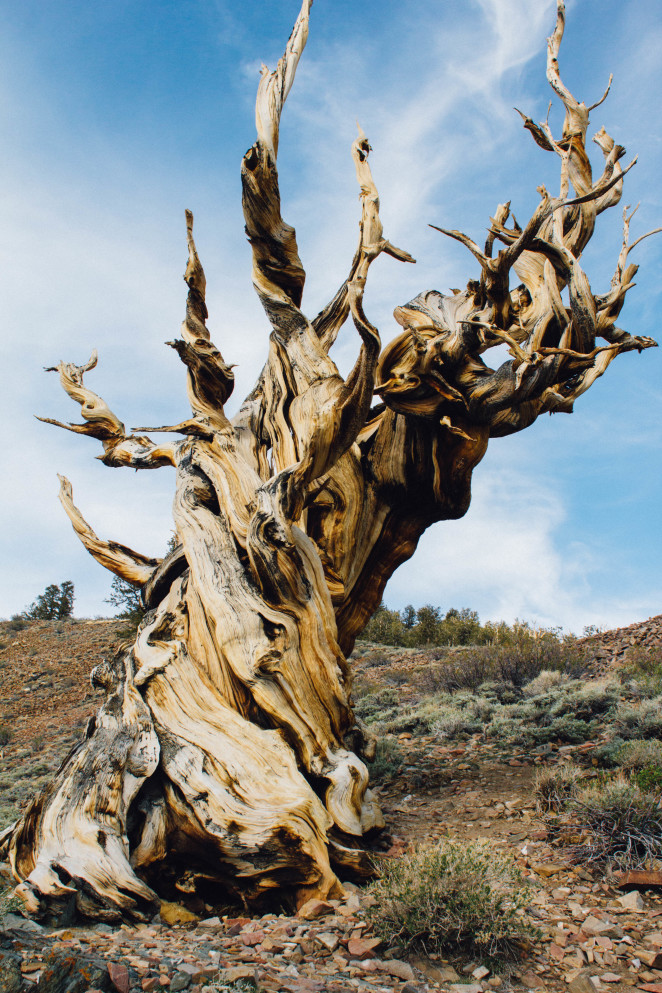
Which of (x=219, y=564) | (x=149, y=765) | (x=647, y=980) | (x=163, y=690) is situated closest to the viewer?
(x=647, y=980)

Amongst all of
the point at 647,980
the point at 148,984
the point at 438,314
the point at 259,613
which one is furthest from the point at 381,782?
the point at 438,314

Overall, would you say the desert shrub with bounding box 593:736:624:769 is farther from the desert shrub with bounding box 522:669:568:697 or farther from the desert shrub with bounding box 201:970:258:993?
the desert shrub with bounding box 201:970:258:993

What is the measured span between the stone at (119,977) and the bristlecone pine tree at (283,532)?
3.74 ft

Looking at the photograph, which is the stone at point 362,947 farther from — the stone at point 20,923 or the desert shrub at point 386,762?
the desert shrub at point 386,762

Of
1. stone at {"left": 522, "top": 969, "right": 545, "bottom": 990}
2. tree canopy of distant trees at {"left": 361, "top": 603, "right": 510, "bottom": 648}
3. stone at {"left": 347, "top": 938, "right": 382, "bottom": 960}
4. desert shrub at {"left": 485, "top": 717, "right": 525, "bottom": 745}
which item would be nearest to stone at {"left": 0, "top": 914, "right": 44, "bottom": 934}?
stone at {"left": 347, "top": 938, "right": 382, "bottom": 960}

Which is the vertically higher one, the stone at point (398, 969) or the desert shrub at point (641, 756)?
the desert shrub at point (641, 756)

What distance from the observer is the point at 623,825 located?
11.8 ft

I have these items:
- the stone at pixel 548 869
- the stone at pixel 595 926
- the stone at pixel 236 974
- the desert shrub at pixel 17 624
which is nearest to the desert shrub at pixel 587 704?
the stone at pixel 548 869

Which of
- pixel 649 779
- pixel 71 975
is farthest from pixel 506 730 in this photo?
pixel 71 975

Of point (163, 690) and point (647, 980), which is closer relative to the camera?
point (647, 980)

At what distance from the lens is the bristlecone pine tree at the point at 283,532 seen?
11.6 ft

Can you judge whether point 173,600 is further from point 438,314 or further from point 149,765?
point 438,314

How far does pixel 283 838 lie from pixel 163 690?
50.2 inches

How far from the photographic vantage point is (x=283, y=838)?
3334 millimetres
